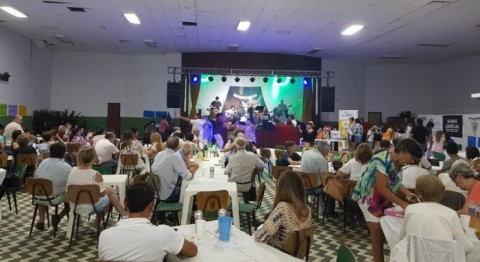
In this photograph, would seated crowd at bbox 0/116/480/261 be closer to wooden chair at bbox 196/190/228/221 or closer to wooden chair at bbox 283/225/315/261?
wooden chair at bbox 283/225/315/261

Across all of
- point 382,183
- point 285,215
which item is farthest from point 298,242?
point 382,183

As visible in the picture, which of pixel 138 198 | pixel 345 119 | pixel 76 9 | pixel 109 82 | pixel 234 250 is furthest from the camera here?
pixel 109 82

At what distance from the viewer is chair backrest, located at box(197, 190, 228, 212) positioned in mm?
4078

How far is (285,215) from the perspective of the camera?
8.62 feet

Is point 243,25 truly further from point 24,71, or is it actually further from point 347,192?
point 24,71

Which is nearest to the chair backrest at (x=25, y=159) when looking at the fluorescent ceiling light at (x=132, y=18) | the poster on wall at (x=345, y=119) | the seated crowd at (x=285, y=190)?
the seated crowd at (x=285, y=190)

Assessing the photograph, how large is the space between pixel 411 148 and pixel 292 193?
1.33m

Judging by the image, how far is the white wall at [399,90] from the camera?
57.4 feet

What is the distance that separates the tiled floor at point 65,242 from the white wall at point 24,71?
7.86 m

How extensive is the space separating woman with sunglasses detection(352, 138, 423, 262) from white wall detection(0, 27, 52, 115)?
39.6ft

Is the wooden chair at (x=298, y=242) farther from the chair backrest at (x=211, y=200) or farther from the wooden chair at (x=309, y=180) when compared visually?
the wooden chair at (x=309, y=180)

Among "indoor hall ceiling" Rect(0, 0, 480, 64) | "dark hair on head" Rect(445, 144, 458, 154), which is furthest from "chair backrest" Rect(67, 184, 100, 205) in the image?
"indoor hall ceiling" Rect(0, 0, 480, 64)

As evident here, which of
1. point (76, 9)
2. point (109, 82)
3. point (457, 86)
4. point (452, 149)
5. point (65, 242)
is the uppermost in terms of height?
point (76, 9)

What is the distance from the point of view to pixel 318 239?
5113mm
